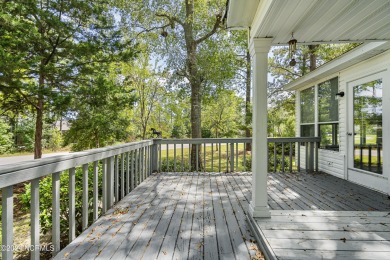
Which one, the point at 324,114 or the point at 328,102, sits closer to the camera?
the point at 328,102

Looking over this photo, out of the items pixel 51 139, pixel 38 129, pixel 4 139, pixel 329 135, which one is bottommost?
pixel 51 139

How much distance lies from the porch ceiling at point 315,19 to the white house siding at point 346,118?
3.41ft

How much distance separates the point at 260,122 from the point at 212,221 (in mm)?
1278

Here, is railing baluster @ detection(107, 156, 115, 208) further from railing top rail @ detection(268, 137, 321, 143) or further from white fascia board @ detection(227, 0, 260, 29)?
railing top rail @ detection(268, 137, 321, 143)

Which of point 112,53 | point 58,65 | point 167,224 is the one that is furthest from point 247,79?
point 167,224

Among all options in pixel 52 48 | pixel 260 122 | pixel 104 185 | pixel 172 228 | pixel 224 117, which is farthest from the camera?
pixel 224 117

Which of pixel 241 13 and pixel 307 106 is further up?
pixel 241 13

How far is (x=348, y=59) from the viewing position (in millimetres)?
4039

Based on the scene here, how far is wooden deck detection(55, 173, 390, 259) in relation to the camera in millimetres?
2010

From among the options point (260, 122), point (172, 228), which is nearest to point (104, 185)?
point (172, 228)

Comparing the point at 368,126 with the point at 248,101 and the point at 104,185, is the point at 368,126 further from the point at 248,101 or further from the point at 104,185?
the point at 248,101

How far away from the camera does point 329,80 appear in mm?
5289

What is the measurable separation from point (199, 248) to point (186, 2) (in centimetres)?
841

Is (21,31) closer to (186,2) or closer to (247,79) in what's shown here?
(186,2)
